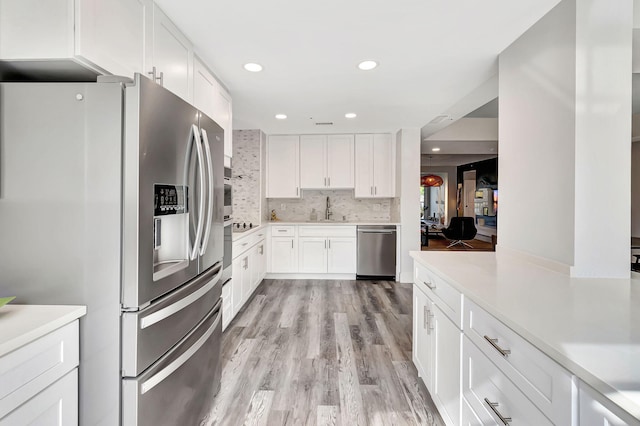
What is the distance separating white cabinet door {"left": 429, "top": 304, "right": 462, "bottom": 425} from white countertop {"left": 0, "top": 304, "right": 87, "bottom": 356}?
1545 mm

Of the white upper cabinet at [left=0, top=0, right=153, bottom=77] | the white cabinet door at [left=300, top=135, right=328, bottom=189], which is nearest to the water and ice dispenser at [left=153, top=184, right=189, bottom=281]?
the white upper cabinet at [left=0, top=0, right=153, bottom=77]

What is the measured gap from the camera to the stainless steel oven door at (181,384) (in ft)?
3.80

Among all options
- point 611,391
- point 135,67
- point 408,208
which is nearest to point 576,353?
point 611,391

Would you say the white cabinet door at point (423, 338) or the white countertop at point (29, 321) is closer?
the white countertop at point (29, 321)

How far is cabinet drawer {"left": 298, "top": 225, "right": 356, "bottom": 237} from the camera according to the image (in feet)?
16.1

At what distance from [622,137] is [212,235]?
213 cm

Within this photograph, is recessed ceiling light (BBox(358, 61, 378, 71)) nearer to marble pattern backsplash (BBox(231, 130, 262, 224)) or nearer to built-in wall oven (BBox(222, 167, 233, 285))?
built-in wall oven (BBox(222, 167, 233, 285))

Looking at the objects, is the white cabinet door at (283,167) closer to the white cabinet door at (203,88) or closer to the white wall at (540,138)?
the white cabinet door at (203,88)

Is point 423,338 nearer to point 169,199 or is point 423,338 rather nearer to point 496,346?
point 496,346

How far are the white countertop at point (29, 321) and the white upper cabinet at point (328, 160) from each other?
4.23m

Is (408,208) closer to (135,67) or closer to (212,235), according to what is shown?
(212,235)

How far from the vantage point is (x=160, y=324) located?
49.9 inches

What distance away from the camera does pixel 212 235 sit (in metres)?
1.73

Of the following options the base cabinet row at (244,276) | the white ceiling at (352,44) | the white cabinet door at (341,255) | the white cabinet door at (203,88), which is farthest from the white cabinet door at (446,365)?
the white cabinet door at (341,255)
